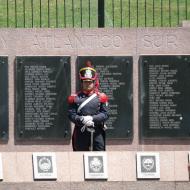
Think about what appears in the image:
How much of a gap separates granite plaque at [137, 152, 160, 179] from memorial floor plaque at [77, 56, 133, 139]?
388 centimetres

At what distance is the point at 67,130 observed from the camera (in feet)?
45.9

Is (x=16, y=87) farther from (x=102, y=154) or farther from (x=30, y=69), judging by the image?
(x=102, y=154)

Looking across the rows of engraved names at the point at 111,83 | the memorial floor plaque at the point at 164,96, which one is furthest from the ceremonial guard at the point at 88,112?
the memorial floor plaque at the point at 164,96

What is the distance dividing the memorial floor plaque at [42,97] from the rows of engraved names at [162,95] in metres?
1.16

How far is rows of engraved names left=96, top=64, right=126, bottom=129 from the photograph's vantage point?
1391 cm

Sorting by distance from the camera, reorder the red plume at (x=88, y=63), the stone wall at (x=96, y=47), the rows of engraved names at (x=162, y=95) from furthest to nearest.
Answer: the rows of engraved names at (x=162, y=95) → the stone wall at (x=96, y=47) → the red plume at (x=88, y=63)

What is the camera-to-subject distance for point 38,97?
13.9m

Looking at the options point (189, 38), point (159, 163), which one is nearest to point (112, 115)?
point (189, 38)

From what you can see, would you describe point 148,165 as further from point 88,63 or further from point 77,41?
point 77,41

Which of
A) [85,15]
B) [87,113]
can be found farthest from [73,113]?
[85,15]

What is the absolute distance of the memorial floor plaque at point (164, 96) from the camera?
14.0 metres

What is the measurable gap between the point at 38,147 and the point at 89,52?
1497mm

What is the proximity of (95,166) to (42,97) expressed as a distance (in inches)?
161

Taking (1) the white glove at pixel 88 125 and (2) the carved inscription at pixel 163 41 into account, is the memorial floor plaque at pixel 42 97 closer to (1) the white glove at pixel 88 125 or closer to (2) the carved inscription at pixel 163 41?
(2) the carved inscription at pixel 163 41
